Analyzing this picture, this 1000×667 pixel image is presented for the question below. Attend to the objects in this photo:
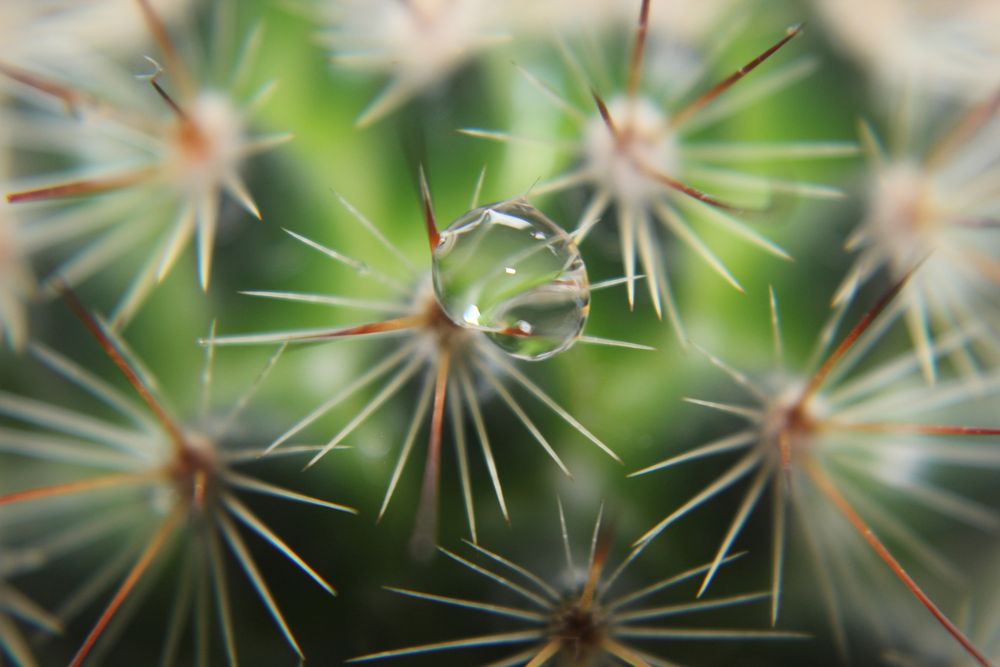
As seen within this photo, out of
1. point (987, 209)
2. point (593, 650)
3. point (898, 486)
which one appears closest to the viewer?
point (593, 650)

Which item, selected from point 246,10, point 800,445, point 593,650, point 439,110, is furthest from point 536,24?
point 593,650

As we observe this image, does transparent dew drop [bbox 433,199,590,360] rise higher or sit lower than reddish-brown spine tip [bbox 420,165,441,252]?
lower

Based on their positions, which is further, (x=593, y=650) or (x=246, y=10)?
(x=246, y=10)

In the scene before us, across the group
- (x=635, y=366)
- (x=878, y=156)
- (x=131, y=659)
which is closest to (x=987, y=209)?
(x=878, y=156)

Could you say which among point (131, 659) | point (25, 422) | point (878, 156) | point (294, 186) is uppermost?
point (878, 156)

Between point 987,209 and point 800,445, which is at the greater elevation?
point 987,209

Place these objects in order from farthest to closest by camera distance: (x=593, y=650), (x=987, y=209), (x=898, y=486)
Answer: (x=987, y=209), (x=898, y=486), (x=593, y=650)

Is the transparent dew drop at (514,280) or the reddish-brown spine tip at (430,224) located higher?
the reddish-brown spine tip at (430,224)

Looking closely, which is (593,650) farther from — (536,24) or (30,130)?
(30,130)
